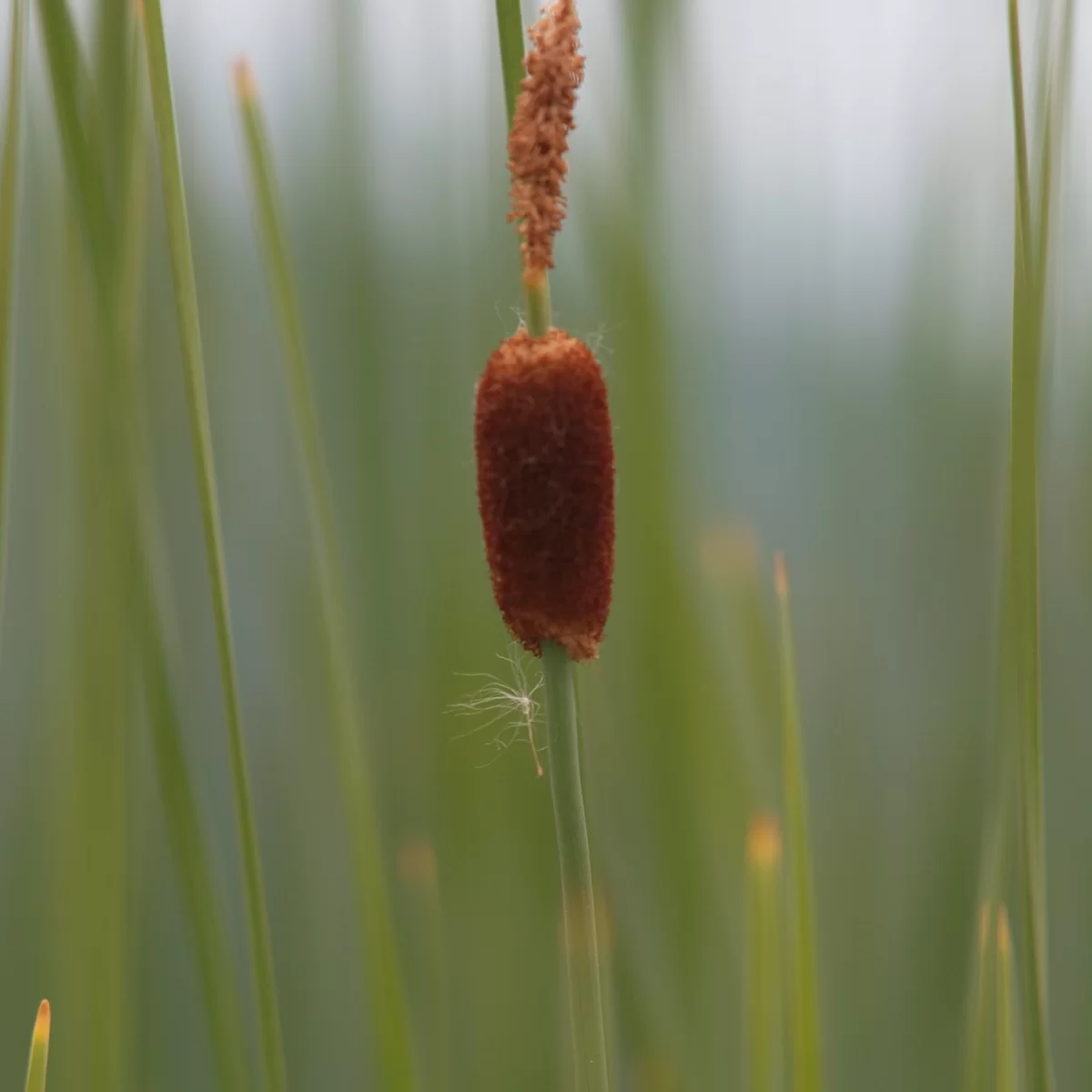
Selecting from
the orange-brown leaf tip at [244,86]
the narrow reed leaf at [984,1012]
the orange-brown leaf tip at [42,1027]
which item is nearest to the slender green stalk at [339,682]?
the orange-brown leaf tip at [244,86]

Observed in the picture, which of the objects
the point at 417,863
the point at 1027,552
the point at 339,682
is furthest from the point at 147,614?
the point at 1027,552

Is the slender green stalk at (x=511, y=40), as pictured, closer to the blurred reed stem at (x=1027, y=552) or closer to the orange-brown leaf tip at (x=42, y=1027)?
the blurred reed stem at (x=1027, y=552)

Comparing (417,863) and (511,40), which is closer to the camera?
(511,40)

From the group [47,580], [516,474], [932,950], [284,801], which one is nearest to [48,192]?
[47,580]

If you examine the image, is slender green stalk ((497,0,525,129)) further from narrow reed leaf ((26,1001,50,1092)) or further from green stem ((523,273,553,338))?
narrow reed leaf ((26,1001,50,1092))

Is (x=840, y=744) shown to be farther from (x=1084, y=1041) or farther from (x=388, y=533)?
(x=388, y=533)

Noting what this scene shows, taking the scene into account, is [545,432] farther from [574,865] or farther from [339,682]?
[339,682]

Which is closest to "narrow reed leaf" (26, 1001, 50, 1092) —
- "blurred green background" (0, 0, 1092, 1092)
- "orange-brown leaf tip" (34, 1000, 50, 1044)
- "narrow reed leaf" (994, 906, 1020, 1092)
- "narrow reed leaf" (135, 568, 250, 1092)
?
"orange-brown leaf tip" (34, 1000, 50, 1044)
